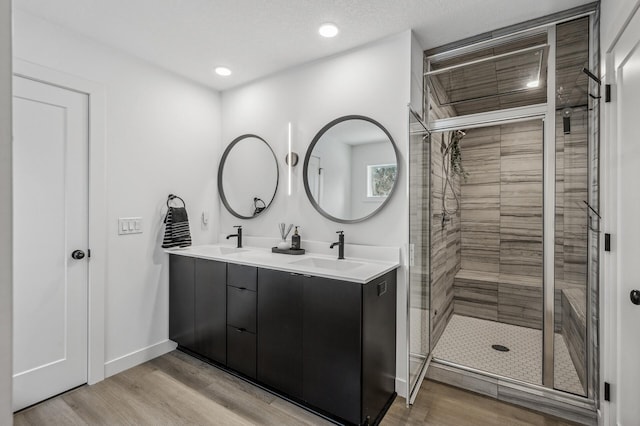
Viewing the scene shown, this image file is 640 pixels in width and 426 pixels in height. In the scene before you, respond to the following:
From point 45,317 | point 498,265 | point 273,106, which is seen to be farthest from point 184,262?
point 498,265

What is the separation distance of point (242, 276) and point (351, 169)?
1193mm

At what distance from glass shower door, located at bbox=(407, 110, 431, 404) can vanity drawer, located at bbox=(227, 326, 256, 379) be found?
108 cm

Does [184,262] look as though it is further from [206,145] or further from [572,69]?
[572,69]

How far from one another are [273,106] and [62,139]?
1637 millimetres

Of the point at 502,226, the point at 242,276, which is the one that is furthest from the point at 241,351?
the point at 502,226

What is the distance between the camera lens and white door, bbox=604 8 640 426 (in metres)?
1.38

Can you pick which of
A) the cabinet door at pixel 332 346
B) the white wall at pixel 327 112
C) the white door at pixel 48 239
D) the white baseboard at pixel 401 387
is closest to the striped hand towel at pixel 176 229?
the white wall at pixel 327 112

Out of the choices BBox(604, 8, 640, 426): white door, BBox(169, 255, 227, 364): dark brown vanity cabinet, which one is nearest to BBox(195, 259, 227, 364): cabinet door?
BBox(169, 255, 227, 364): dark brown vanity cabinet

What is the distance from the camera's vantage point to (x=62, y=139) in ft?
7.22

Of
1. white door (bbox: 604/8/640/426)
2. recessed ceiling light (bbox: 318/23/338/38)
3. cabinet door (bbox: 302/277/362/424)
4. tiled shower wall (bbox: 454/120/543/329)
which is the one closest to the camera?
white door (bbox: 604/8/640/426)

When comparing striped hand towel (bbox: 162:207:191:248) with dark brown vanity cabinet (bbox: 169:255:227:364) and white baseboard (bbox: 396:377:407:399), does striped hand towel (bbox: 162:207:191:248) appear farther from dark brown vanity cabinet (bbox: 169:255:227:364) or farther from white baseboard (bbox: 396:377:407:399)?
white baseboard (bbox: 396:377:407:399)

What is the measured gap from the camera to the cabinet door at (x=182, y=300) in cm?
269

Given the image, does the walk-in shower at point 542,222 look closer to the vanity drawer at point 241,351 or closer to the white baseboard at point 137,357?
the vanity drawer at point 241,351

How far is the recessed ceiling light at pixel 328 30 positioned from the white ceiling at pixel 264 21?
50 millimetres
